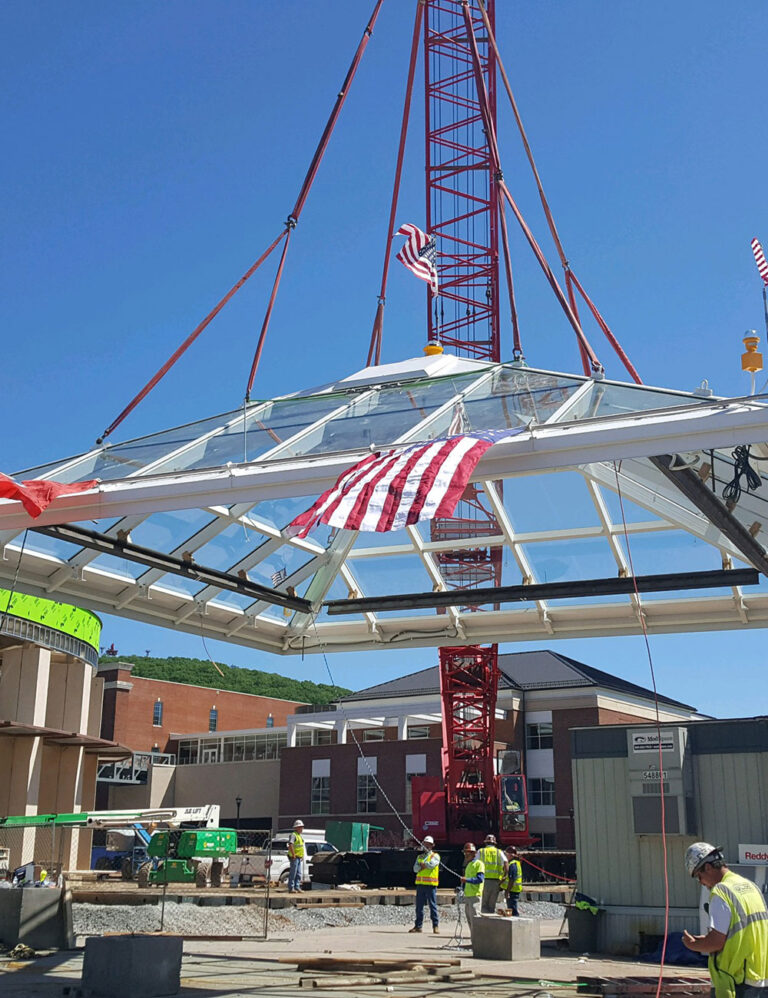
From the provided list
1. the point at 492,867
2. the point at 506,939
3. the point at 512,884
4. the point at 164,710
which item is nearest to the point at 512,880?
the point at 512,884

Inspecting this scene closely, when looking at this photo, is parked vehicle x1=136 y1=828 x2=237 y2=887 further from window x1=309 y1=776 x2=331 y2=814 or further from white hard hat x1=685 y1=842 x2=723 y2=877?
window x1=309 y1=776 x2=331 y2=814

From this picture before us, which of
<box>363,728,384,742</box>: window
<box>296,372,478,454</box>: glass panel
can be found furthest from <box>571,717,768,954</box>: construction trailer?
<box>363,728,384,742</box>: window

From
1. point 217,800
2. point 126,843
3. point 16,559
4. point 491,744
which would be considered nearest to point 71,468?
point 16,559

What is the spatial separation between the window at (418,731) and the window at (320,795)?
5.24m

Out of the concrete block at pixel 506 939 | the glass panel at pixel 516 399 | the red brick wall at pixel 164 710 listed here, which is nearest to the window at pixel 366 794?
the red brick wall at pixel 164 710

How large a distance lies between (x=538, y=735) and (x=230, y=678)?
78064mm

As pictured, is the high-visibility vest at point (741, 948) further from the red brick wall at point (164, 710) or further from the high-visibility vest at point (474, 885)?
the red brick wall at point (164, 710)

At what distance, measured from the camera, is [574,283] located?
1541 cm

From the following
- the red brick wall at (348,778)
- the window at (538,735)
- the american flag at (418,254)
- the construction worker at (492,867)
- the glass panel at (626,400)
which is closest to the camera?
the glass panel at (626,400)

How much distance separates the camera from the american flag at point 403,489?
10109 millimetres

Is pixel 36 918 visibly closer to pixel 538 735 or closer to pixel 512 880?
pixel 512 880

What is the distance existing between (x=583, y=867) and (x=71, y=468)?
10.1 m

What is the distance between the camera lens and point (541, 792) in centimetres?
5425

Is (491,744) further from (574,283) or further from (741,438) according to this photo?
(741,438)
